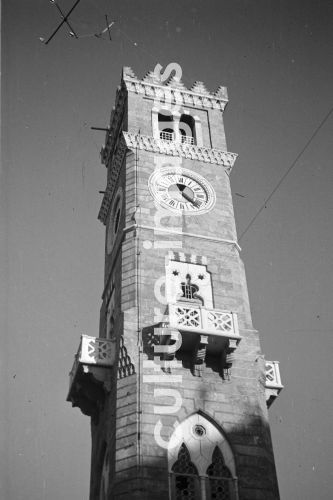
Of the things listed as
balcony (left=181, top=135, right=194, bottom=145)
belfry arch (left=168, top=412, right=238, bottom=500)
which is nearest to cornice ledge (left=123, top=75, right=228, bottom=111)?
balcony (left=181, top=135, right=194, bottom=145)

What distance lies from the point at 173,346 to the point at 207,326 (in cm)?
156

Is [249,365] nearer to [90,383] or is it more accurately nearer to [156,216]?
[90,383]

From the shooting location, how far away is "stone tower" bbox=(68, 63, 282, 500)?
74.5ft

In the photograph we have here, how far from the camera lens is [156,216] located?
3006 cm

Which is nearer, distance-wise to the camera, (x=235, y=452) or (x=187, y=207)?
(x=235, y=452)

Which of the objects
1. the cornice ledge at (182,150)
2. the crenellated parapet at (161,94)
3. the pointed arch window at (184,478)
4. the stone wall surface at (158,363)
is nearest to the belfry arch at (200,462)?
the pointed arch window at (184,478)

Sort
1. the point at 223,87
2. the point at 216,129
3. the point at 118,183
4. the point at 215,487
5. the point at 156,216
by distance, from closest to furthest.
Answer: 1. the point at 215,487
2. the point at 156,216
3. the point at 118,183
4. the point at 216,129
5. the point at 223,87

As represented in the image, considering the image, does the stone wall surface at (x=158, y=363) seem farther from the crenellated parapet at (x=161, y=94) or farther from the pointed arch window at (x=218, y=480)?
the crenellated parapet at (x=161, y=94)

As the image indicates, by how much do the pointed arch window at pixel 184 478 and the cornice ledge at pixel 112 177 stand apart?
53.5ft

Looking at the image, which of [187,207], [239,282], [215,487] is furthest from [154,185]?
[215,487]

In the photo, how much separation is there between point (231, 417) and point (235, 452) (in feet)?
4.37

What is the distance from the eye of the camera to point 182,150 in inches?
1325

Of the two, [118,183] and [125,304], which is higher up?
[118,183]

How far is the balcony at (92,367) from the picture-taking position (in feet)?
83.9
